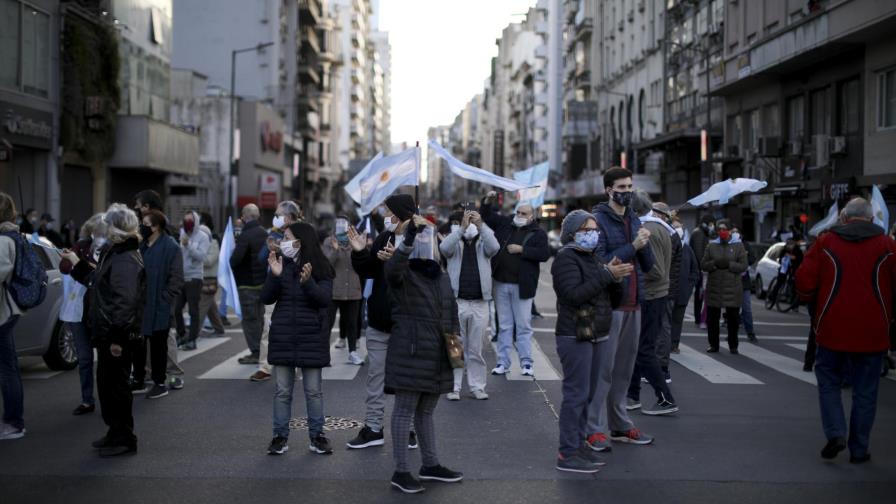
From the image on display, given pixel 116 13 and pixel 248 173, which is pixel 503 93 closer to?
pixel 248 173

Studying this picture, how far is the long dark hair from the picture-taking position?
7594 millimetres

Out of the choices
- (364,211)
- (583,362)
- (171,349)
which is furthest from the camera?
(171,349)

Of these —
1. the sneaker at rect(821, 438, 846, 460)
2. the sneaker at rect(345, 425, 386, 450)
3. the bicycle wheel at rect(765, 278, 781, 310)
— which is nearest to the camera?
the sneaker at rect(821, 438, 846, 460)

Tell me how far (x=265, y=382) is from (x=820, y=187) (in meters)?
23.8

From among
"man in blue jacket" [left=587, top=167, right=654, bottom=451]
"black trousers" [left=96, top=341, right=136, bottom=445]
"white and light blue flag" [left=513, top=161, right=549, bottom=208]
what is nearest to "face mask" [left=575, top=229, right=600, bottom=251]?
"man in blue jacket" [left=587, top=167, right=654, bottom=451]

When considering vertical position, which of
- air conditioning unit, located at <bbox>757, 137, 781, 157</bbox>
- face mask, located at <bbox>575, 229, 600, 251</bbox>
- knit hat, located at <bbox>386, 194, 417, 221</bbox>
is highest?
air conditioning unit, located at <bbox>757, 137, 781, 157</bbox>

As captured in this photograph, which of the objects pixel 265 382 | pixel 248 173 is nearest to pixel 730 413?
pixel 265 382

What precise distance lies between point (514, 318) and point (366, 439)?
12.4 ft

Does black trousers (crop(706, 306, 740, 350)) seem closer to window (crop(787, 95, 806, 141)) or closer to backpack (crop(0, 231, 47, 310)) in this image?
backpack (crop(0, 231, 47, 310))

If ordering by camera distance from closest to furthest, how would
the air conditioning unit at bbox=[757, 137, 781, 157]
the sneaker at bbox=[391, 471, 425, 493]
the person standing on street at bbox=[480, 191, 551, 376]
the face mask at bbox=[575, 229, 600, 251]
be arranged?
the sneaker at bbox=[391, 471, 425, 493] < the face mask at bbox=[575, 229, 600, 251] < the person standing on street at bbox=[480, 191, 551, 376] < the air conditioning unit at bbox=[757, 137, 781, 157]

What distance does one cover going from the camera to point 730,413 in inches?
372

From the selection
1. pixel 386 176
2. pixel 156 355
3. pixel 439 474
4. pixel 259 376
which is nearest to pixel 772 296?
pixel 259 376

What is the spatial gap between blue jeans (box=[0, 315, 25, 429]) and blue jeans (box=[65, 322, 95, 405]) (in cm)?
101

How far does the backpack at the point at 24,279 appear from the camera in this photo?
809 centimetres
